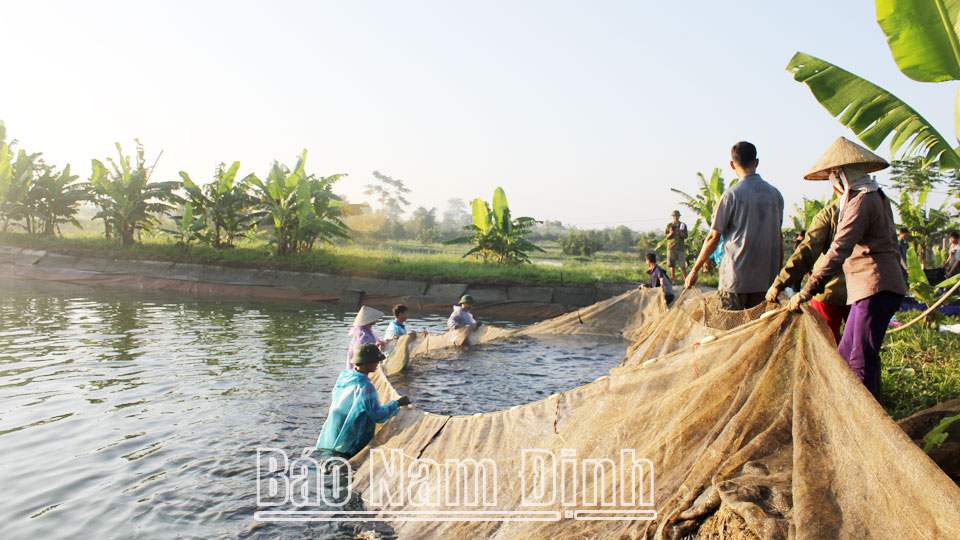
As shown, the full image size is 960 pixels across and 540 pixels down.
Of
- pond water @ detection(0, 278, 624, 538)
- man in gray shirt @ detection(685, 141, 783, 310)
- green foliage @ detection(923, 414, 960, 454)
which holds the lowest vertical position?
pond water @ detection(0, 278, 624, 538)

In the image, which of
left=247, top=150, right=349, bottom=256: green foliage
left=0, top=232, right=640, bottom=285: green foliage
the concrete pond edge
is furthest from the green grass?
left=247, top=150, right=349, bottom=256: green foliage

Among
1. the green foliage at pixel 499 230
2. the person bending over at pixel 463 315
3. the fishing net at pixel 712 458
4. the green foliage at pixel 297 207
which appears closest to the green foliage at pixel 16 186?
the green foliage at pixel 297 207

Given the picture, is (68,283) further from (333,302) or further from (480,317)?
(480,317)

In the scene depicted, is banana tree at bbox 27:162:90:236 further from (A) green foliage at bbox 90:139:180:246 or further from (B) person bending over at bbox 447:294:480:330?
(B) person bending over at bbox 447:294:480:330

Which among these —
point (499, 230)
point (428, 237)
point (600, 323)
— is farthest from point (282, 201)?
point (428, 237)

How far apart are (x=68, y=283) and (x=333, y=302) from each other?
8.02 m

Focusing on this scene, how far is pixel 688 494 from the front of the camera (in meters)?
2.55

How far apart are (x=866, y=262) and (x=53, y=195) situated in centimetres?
2540

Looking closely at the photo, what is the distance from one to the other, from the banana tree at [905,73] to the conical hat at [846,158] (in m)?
0.79

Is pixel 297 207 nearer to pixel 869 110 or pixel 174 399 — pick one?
pixel 174 399

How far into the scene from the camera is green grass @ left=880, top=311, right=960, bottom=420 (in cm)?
439

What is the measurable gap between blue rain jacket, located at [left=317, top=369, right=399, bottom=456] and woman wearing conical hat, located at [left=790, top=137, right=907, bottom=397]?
300cm

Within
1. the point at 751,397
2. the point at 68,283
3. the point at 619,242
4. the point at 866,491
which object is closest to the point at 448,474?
the point at 751,397

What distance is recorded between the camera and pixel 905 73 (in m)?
3.85
